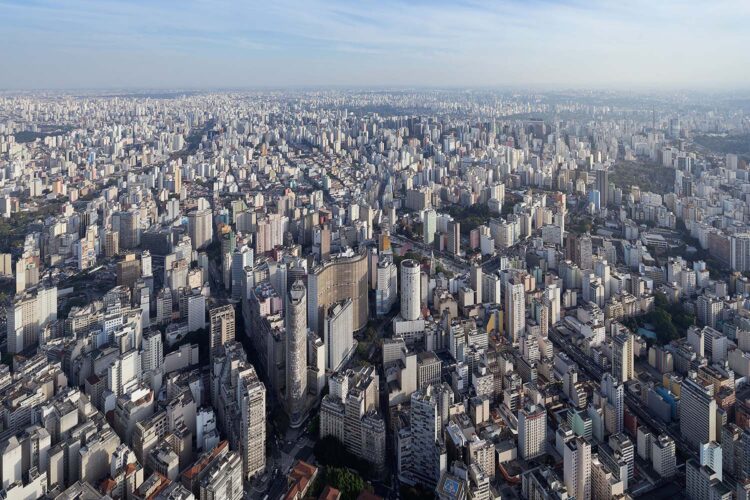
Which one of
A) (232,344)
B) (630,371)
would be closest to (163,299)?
(232,344)

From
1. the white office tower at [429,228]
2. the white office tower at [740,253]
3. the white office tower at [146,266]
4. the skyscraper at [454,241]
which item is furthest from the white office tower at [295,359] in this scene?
the white office tower at [740,253]

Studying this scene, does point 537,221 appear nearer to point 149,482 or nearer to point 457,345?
point 457,345

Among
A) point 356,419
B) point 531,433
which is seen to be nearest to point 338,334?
point 356,419

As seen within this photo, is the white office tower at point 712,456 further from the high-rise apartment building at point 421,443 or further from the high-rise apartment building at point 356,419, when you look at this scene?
the high-rise apartment building at point 356,419

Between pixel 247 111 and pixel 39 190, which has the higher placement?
pixel 247 111

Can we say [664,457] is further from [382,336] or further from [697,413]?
[382,336]
